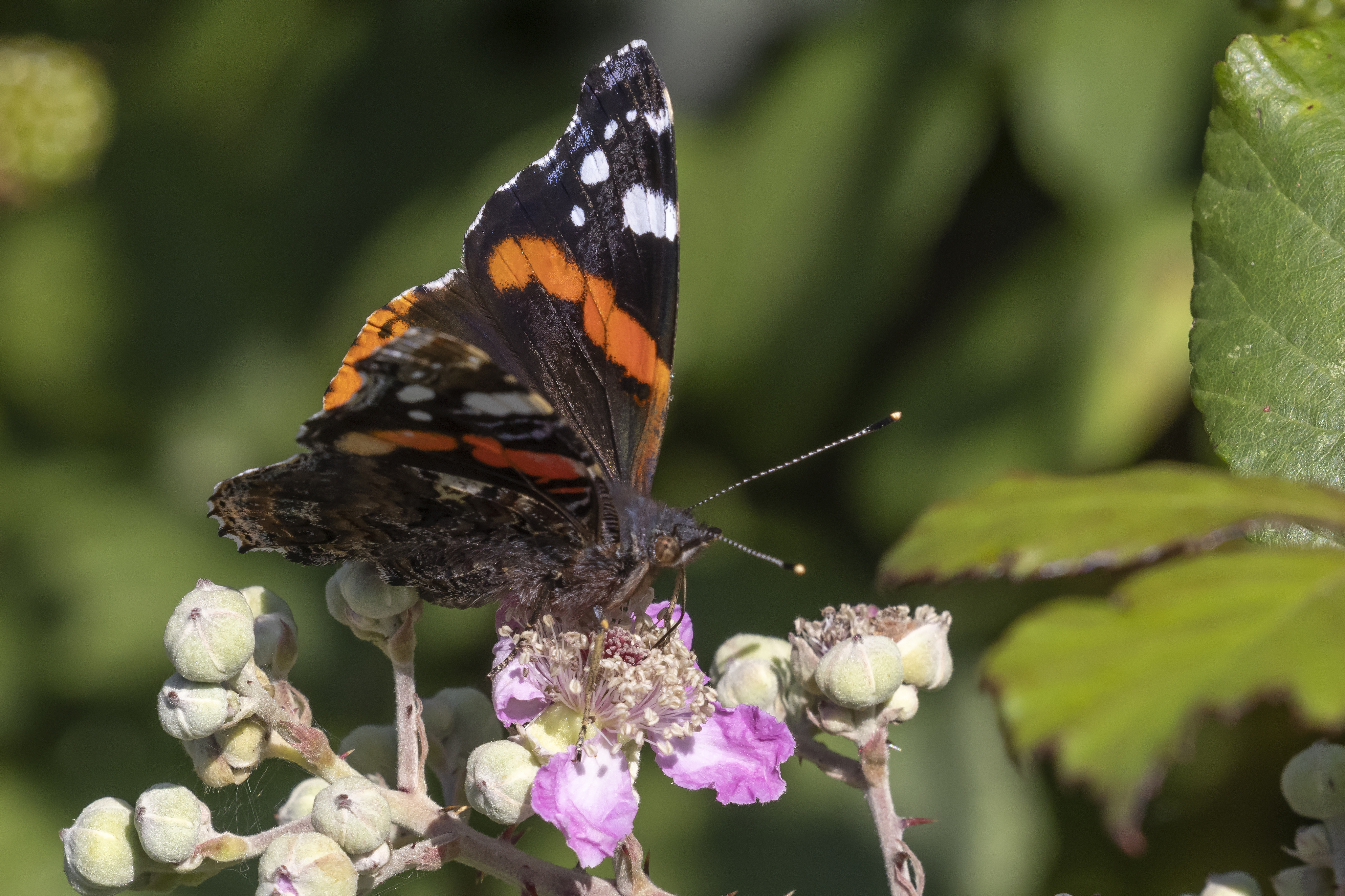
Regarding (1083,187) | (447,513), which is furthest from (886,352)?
(447,513)

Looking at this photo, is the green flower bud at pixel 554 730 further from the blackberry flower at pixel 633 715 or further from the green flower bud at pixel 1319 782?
the green flower bud at pixel 1319 782

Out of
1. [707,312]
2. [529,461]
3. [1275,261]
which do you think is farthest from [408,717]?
[707,312]

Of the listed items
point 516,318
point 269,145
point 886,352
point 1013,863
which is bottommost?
point 1013,863

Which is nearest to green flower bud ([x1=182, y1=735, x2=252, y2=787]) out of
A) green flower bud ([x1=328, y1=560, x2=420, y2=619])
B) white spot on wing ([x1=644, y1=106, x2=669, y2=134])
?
green flower bud ([x1=328, y1=560, x2=420, y2=619])

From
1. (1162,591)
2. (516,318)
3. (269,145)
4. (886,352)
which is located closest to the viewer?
(1162,591)

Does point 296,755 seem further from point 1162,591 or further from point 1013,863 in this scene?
point 1013,863

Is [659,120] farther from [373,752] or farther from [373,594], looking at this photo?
[373,752]
